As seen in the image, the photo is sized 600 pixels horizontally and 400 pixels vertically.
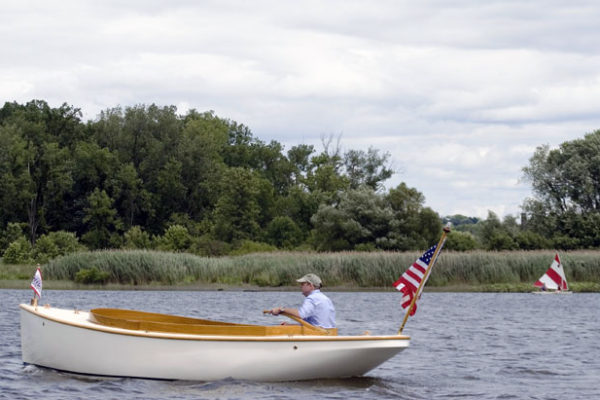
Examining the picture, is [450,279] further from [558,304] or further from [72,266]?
[72,266]

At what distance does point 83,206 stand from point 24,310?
65758 millimetres

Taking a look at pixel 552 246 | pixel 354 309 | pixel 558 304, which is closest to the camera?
pixel 354 309

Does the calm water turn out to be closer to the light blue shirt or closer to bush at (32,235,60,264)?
the light blue shirt

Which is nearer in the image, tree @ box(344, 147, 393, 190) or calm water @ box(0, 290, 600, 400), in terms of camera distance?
calm water @ box(0, 290, 600, 400)

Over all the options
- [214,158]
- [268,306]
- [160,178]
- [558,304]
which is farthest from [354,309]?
[214,158]

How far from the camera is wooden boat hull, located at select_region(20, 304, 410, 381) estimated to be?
1673cm

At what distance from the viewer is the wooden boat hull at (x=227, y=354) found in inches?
659

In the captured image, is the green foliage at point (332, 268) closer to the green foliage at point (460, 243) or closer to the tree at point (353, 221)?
the green foliage at point (460, 243)

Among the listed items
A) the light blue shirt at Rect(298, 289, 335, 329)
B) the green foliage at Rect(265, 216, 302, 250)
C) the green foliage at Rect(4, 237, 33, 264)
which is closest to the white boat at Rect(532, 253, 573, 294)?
the green foliage at Rect(4, 237, 33, 264)

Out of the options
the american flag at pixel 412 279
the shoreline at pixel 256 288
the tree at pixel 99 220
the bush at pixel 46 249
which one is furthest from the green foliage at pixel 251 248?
the american flag at pixel 412 279

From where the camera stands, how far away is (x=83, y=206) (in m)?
83.6

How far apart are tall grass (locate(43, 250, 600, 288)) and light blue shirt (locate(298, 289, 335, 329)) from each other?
1172 inches

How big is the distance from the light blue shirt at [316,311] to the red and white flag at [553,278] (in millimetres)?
31228

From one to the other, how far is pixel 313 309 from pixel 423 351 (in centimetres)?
706
